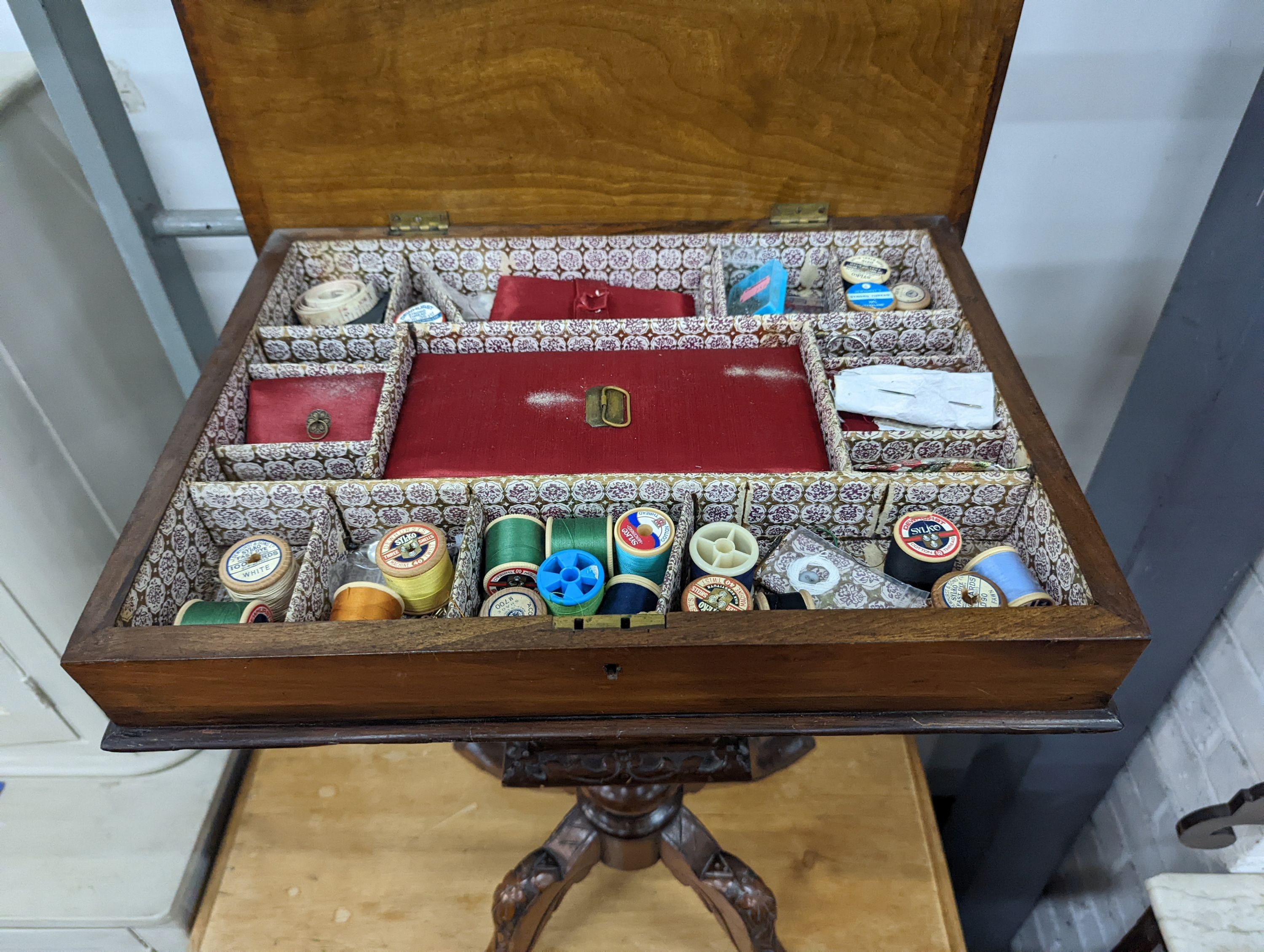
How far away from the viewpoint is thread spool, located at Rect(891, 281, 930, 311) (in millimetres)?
1588

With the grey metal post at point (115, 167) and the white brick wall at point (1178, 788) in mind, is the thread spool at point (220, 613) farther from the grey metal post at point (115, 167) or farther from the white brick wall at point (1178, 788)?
the white brick wall at point (1178, 788)

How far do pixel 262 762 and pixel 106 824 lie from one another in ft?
1.23

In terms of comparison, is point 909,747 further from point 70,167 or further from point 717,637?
point 70,167

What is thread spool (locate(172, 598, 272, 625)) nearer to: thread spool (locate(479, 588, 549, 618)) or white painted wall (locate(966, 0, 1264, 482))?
thread spool (locate(479, 588, 549, 618))

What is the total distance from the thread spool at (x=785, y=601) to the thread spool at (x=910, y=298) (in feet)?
2.16

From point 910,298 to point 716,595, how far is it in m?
0.79

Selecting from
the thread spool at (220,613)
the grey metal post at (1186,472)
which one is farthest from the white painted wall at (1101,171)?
the thread spool at (220,613)

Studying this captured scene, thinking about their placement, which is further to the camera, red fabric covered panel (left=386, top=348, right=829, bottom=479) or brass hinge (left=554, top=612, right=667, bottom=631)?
red fabric covered panel (left=386, top=348, right=829, bottom=479)

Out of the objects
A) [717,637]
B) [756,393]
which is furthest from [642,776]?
[756,393]

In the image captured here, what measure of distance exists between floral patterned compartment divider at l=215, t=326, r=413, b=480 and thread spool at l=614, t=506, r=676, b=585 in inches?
17.0

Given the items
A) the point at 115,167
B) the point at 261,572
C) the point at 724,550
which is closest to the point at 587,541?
the point at 724,550

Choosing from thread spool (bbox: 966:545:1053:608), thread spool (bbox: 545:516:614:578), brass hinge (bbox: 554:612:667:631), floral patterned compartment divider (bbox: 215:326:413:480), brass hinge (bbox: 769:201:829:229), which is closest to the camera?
brass hinge (bbox: 554:612:667:631)

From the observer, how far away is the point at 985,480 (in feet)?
4.07

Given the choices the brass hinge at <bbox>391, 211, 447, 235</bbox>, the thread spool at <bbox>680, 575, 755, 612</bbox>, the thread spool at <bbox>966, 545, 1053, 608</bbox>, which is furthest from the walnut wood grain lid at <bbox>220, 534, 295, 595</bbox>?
the thread spool at <bbox>966, 545, 1053, 608</bbox>
